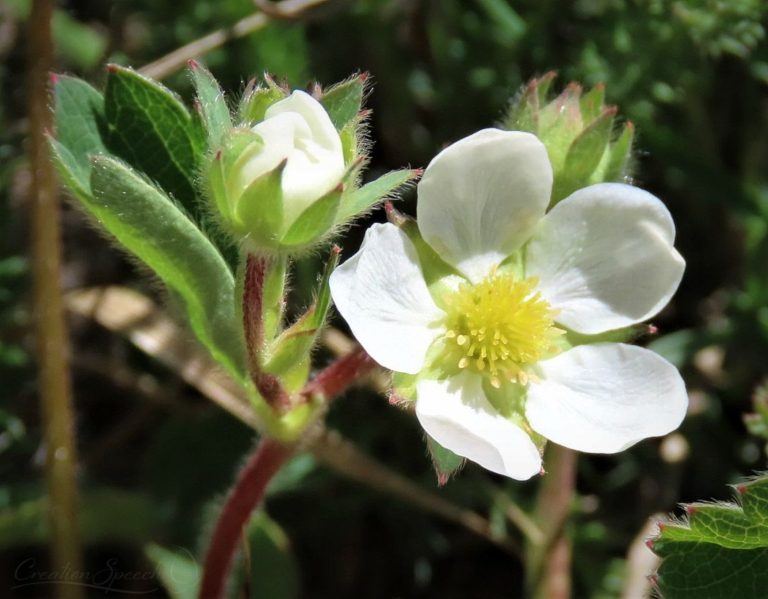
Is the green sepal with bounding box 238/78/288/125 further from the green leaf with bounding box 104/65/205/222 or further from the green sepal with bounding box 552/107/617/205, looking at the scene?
the green sepal with bounding box 552/107/617/205

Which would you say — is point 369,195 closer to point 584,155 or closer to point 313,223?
point 313,223

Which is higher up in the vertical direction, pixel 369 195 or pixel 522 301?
pixel 369 195

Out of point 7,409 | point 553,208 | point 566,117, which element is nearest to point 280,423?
point 553,208

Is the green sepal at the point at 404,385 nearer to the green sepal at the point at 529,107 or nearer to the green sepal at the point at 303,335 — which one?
the green sepal at the point at 303,335

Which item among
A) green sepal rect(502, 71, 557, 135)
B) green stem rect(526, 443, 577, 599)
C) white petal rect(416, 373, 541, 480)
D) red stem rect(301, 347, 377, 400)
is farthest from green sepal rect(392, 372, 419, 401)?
green stem rect(526, 443, 577, 599)

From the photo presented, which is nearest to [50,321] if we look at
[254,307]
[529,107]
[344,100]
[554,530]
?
[254,307]
